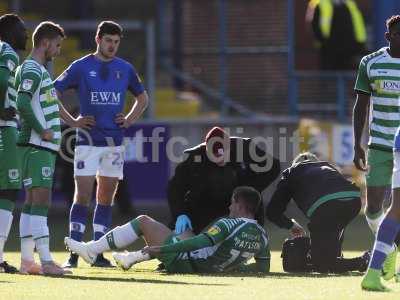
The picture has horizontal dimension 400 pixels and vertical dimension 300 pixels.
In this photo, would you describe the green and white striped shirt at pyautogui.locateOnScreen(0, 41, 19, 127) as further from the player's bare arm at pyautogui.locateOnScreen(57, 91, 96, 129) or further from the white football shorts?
the white football shorts

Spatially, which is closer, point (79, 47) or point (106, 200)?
point (106, 200)

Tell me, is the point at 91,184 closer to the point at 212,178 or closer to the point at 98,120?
the point at 98,120

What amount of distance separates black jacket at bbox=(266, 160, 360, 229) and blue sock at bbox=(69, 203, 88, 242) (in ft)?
5.33

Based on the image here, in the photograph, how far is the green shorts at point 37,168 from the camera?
9.97 meters

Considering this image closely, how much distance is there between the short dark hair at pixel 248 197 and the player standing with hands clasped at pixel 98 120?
5.31ft

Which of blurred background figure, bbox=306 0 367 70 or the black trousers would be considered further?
blurred background figure, bbox=306 0 367 70

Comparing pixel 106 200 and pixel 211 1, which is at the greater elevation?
pixel 211 1

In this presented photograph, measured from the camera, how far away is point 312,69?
25.6 metres

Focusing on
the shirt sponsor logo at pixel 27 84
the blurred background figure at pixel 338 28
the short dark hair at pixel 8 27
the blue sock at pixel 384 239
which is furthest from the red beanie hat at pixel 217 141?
the blurred background figure at pixel 338 28

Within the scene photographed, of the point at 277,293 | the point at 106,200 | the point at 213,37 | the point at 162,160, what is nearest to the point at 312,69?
the point at 213,37

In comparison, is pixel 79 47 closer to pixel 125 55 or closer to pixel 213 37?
pixel 125 55

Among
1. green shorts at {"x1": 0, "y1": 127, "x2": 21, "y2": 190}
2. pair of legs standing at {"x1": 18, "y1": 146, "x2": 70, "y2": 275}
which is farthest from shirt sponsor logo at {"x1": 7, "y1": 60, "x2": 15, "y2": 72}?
pair of legs standing at {"x1": 18, "y1": 146, "x2": 70, "y2": 275}

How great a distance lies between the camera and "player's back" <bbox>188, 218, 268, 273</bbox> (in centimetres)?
988

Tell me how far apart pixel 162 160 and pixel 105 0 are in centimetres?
1401
